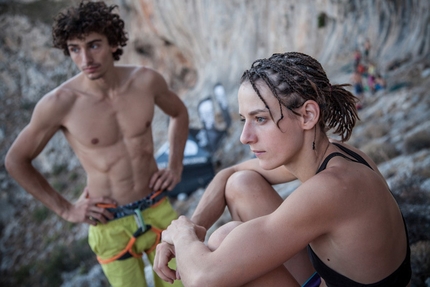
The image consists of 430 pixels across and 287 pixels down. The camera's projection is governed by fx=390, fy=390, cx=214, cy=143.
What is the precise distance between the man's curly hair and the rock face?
8.70 feet

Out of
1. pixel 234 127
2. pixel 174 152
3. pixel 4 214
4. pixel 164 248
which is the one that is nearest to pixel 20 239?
pixel 4 214

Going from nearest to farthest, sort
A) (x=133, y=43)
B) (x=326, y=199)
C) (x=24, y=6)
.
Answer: (x=326, y=199) < (x=133, y=43) < (x=24, y=6)

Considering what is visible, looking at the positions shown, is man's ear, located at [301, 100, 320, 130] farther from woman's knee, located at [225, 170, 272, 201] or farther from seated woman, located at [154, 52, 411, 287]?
woman's knee, located at [225, 170, 272, 201]

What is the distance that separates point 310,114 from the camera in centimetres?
151

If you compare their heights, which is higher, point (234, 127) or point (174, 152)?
point (174, 152)

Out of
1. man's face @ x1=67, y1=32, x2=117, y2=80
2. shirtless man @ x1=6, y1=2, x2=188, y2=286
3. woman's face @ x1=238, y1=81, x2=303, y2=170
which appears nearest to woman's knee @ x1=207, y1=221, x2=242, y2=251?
woman's face @ x1=238, y1=81, x2=303, y2=170

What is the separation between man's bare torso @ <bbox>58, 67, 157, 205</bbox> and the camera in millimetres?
2850

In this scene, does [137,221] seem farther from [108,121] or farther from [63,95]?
[63,95]

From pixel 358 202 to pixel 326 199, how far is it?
5.0 inches

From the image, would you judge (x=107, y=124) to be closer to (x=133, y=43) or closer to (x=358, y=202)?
(x=358, y=202)

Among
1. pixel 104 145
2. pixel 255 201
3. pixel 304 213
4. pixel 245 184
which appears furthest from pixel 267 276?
pixel 104 145

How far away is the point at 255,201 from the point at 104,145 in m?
1.41

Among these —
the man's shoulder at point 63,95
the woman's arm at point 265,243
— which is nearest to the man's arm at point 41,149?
the man's shoulder at point 63,95

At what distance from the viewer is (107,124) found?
9.57 feet
